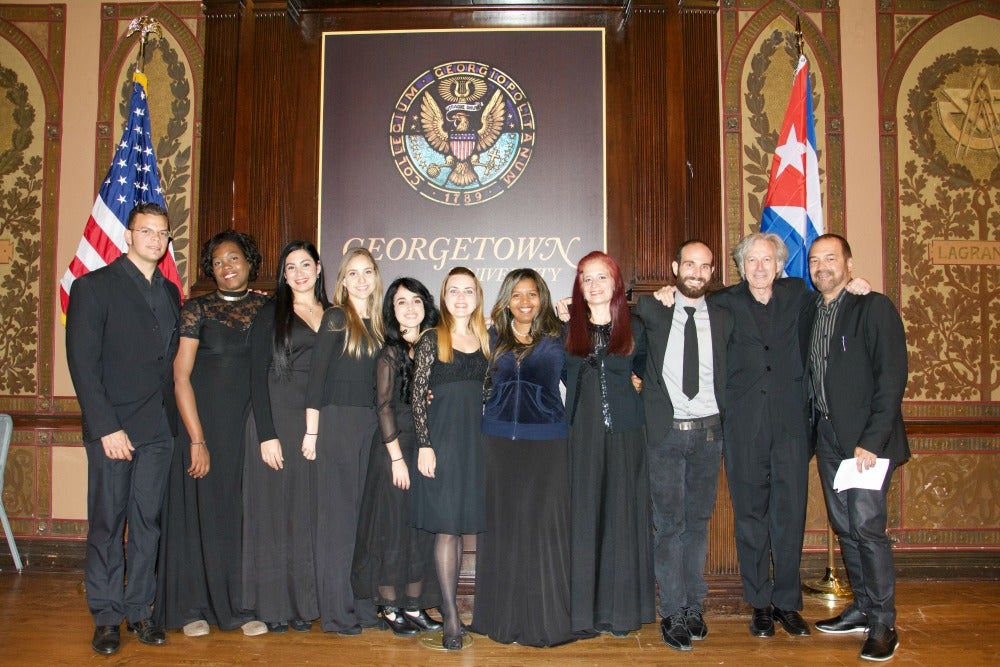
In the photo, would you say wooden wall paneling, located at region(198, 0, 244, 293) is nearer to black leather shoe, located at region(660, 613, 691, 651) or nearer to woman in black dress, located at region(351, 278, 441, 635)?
woman in black dress, located at region(351, 278, 441, 635)

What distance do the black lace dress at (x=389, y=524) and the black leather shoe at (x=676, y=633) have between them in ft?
3.37

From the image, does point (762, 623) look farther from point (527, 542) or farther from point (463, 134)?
point (463, 134)

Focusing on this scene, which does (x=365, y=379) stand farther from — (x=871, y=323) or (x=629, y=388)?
(x=871, y=323)

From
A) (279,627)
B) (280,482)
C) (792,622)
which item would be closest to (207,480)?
(280,482)

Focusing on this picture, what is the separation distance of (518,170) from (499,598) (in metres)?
2.61

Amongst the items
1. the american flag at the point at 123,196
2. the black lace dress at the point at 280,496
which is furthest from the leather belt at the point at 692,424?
the american flag at the point at 123,196

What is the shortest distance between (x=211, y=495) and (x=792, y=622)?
275 centimetres

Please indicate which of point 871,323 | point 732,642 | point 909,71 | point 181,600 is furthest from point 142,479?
point 909,71

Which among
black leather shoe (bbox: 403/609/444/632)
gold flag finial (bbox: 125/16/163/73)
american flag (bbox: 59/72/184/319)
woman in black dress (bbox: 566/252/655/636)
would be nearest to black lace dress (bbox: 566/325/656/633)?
woman in black dress (bbox: 566/252/655/636)

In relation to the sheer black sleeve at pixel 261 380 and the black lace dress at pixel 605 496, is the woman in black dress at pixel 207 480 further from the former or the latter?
the black lace dress at pixel 605 496

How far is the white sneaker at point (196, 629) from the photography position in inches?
128

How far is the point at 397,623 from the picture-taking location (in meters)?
3.28

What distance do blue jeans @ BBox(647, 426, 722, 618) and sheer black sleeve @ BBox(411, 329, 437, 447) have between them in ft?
3.38

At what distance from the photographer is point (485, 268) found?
4.57 metres
